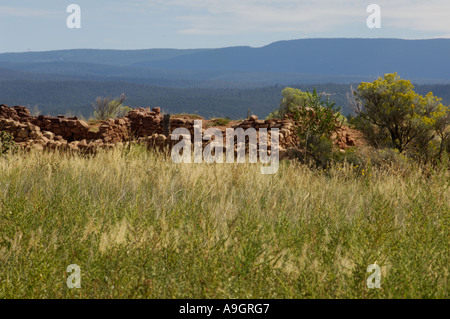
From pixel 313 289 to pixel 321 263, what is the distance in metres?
0.51

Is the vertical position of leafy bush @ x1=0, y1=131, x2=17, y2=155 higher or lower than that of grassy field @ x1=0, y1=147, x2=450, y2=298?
higher

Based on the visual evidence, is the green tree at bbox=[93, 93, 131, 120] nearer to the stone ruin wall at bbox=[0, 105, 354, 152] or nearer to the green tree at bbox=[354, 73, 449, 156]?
the stone ruin wall at bbox=[0, 105, 354, 152]

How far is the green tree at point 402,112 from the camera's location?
1226 cm

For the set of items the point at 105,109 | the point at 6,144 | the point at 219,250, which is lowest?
the point at 219,250

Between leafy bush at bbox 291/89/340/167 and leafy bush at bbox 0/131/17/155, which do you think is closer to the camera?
leafy bush at bbox 0/131/17/155

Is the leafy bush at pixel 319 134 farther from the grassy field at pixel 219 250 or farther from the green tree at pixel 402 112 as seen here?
the grassy field at pixel 219 250

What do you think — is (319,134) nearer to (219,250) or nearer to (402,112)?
(402,112)

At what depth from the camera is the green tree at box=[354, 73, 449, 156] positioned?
483 inches

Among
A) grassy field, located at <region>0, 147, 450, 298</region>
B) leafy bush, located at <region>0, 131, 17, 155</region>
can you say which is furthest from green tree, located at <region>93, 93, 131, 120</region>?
grassy field, located at <region>0, 147, 450, 298</region>

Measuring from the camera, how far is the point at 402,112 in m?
12.5

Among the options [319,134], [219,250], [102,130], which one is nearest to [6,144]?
[102,130]

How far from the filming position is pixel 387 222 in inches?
186

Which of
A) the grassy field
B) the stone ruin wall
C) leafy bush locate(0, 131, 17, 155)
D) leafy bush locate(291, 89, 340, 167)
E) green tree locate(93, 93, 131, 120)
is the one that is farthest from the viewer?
green tree locate(93, 93, 131, 120)

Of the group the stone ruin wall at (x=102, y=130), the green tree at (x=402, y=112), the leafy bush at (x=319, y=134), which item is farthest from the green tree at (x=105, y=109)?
the green tree at (x=402, y=112)
